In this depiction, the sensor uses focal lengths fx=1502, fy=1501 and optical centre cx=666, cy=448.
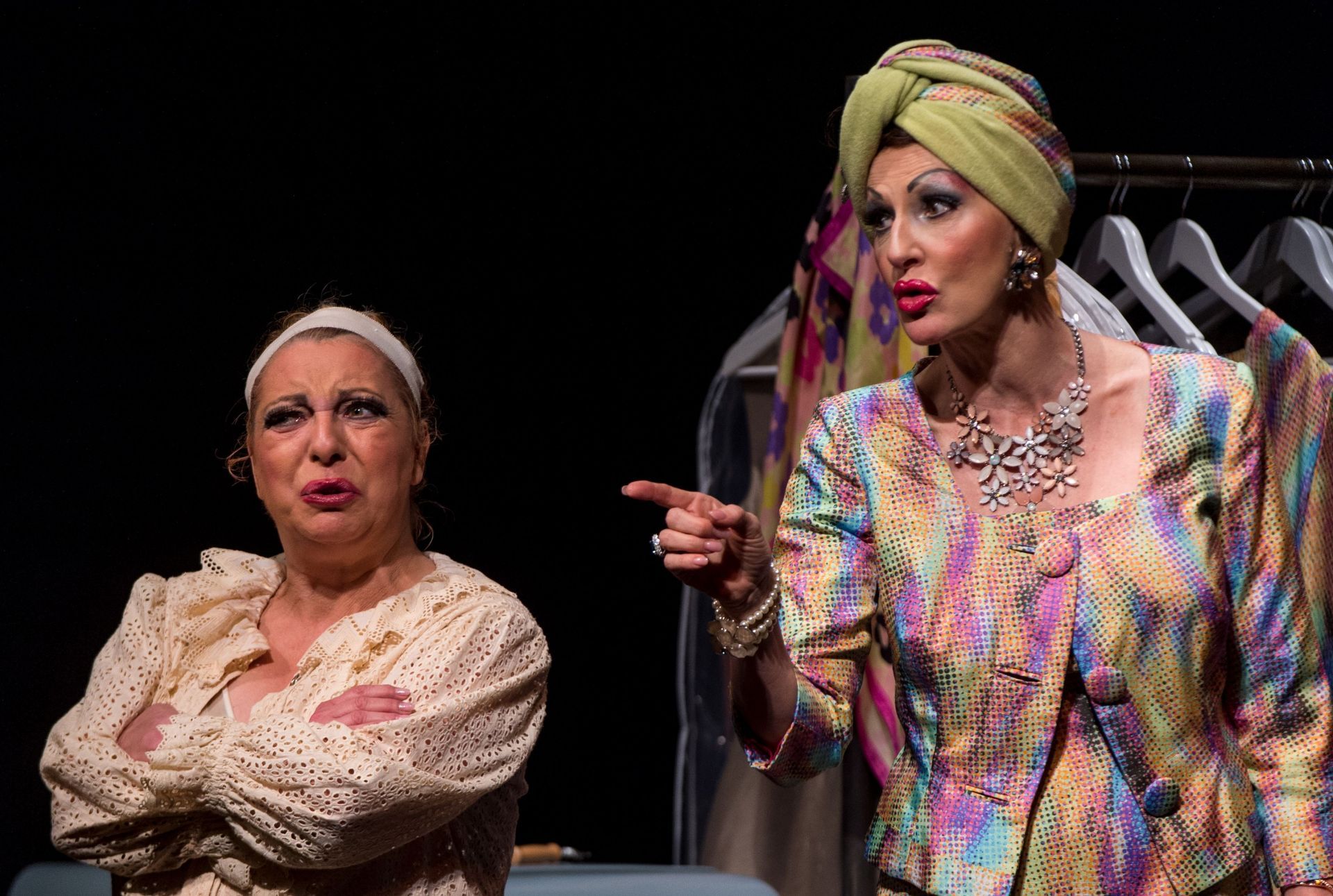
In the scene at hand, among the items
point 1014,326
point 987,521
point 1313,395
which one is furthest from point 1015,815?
point 1313,395

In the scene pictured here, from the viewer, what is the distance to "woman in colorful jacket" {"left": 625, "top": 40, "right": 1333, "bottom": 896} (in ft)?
5.46

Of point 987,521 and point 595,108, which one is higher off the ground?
point 595,108

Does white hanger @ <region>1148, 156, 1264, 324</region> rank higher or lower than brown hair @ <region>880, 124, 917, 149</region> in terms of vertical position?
lower

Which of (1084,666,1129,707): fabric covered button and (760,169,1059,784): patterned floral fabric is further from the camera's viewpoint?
(760,169,1059,784): patterned floral fabric

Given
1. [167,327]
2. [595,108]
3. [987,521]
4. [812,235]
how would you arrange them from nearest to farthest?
[987,521] → [812,235] → [167,327] → [595,108]

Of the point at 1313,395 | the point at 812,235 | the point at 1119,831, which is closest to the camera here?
the point at 1119,831

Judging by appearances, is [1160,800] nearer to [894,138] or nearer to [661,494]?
[661,494]

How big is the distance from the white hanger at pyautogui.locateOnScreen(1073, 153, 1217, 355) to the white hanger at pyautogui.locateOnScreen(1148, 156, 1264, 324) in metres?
0.04

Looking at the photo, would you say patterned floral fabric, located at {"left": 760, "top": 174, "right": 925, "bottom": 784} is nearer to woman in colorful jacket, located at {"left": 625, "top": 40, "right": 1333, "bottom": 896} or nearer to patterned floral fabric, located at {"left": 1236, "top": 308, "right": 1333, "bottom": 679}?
patterned floral fabric, located at {"left": 1236, "top": 308, "right": 1333, "bottom": 679}

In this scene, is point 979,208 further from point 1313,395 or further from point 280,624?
point 280,624

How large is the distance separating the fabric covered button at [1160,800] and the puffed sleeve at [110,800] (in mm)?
1220

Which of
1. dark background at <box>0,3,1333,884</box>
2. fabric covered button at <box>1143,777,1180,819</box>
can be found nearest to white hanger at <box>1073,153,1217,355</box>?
dark background at <box>0,3,1333,884</box>

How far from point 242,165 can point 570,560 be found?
130 cm

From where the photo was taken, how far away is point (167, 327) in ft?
11.0
